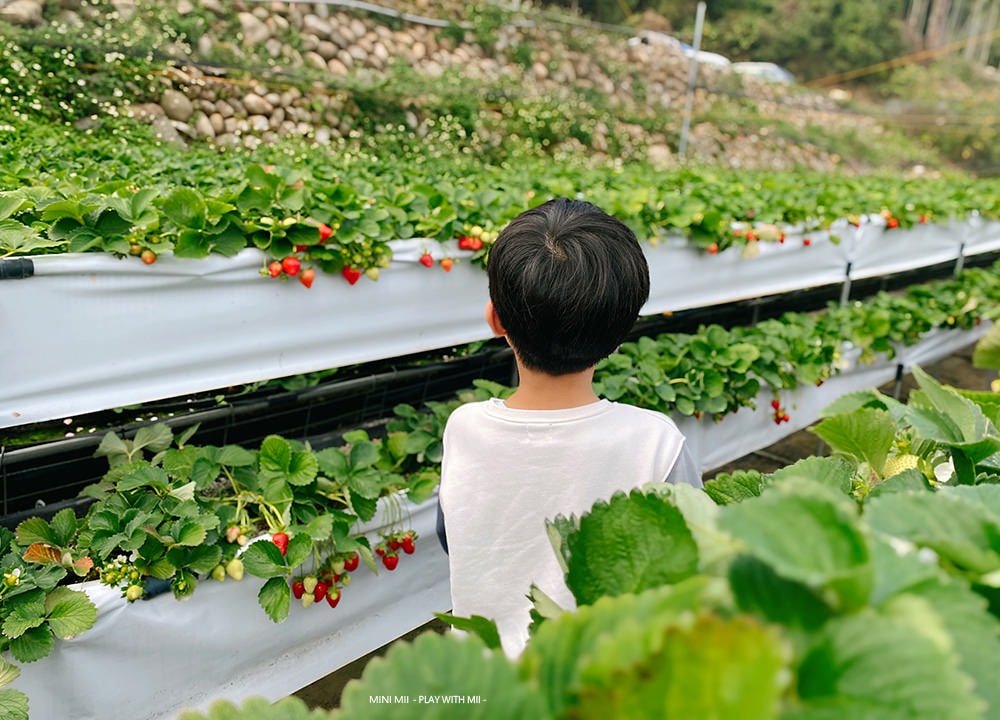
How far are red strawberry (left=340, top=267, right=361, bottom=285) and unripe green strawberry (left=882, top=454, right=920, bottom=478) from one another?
1.39m

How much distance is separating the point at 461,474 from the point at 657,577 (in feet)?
2.36

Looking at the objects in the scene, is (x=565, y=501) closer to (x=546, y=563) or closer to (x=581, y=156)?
(x=546, y=563)

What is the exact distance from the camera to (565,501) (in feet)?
3.84

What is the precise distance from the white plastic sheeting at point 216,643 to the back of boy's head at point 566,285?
38 centimetres

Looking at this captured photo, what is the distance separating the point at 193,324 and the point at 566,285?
3.59 feet

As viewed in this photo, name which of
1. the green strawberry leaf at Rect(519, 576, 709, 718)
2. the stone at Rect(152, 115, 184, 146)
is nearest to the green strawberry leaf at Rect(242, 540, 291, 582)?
the green strawberry leaf at Rect(519, 576, 709, 718)

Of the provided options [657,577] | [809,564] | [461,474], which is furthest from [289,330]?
[809,564]

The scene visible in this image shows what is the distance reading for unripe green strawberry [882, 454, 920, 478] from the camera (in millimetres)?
1147

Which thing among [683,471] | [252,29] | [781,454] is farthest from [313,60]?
[683,471]

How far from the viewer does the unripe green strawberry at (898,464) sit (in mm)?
1147

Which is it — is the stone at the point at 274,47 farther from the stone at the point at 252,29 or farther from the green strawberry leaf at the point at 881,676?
the green strawberry leaf at the point at 881,676

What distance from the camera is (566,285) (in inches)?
45.3

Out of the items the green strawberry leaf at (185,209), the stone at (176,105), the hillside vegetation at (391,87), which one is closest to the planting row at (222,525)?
the green strawberry leaf at (185,209)

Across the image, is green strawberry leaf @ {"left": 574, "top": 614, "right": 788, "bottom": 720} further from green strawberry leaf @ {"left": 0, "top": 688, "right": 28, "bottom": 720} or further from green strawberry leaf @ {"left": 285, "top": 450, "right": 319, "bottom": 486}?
green strawberry leaf @ {"left": 285, "top": 450, "right": 319, "bottom": 486}
